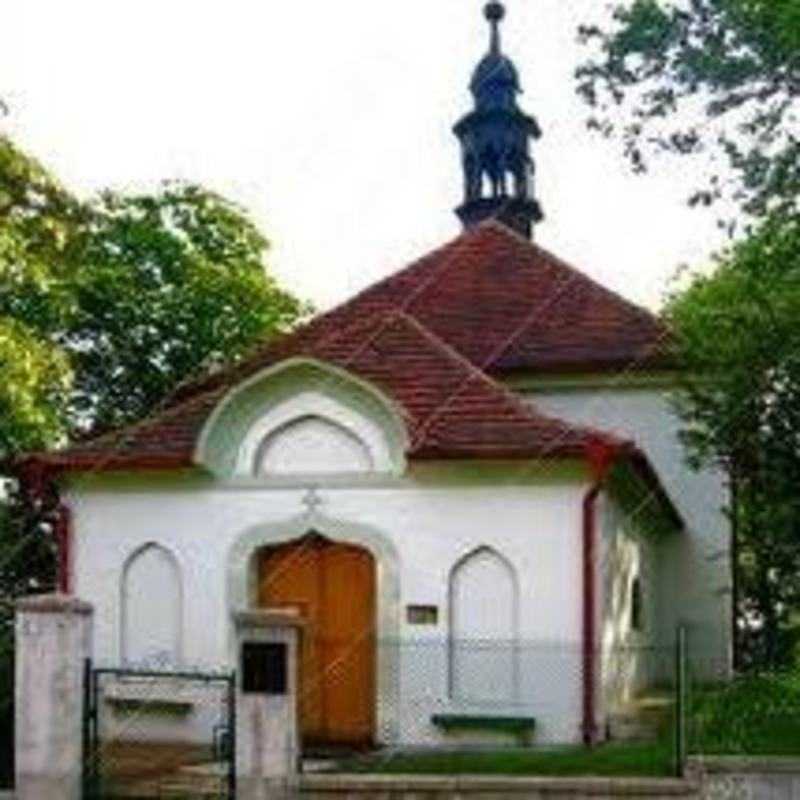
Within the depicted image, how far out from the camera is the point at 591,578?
765 inches

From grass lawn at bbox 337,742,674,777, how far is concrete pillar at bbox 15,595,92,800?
101 inches

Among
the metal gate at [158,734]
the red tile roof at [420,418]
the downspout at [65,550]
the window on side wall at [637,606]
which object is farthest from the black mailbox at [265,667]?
the window on side wall at [637,606]

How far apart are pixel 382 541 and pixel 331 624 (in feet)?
4.08

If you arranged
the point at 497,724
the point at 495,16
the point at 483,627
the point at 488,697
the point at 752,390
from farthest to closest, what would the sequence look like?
the point at 495,16 < the point at 752,390 < the point at 483,627 < the point at 488,697 < the point at 497,724

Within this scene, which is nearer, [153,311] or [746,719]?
[746,719]

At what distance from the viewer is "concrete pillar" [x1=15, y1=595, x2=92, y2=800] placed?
15602 mm

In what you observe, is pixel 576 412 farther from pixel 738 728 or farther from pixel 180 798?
pixel 180 798

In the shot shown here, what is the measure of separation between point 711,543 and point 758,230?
799cm

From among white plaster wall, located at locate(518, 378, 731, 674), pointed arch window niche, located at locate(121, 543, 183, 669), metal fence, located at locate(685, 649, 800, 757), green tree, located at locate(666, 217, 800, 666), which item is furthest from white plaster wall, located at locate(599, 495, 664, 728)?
pointed arch window niche, located at locate(121, 543, 183, 669)

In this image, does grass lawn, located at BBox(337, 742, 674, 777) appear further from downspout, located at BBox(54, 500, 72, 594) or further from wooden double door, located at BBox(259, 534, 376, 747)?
downspout, located at BBox(54, 500, 72, 594)

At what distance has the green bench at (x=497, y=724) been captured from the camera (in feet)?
63.0

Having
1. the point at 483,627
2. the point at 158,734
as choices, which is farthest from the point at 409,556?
the point at 158,734

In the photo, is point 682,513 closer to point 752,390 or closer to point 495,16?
point 752,390

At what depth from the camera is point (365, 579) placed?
811 inches
